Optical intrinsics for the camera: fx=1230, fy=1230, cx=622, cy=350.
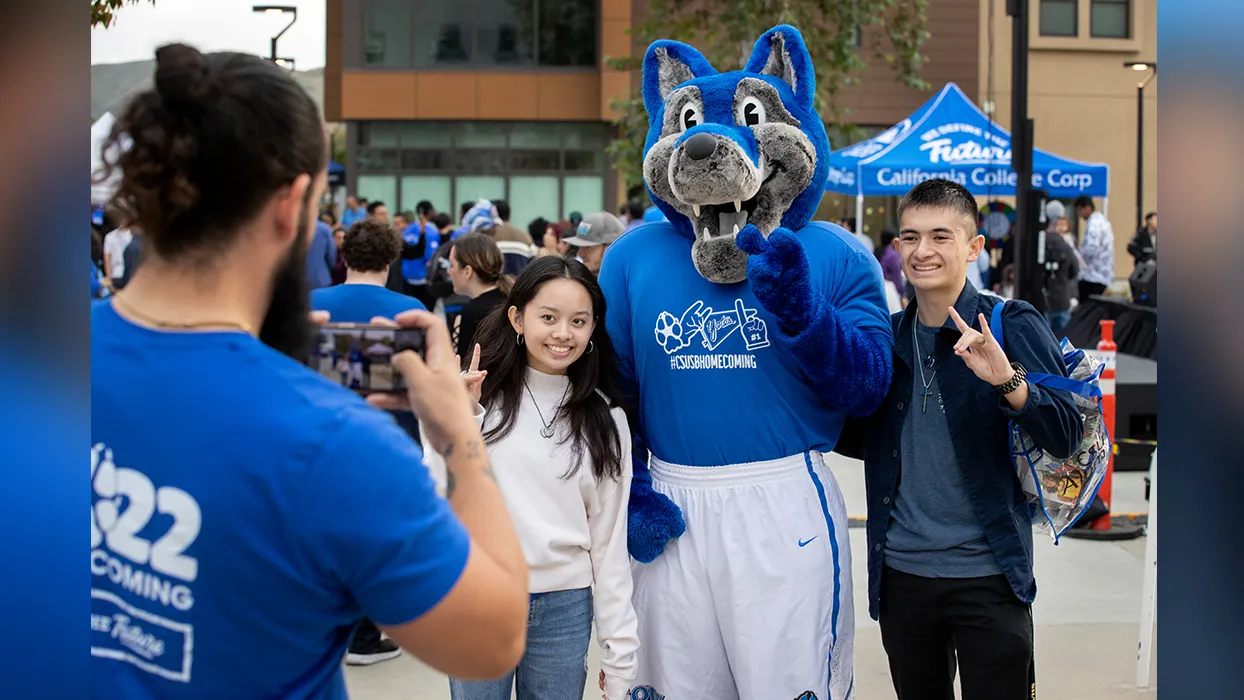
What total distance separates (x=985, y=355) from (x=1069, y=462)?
415 millimetres

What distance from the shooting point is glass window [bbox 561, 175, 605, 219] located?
93.1 ft

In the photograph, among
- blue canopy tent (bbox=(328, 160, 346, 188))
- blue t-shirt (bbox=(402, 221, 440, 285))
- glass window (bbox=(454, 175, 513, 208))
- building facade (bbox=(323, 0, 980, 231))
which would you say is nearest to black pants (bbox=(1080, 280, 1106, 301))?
blue t-shirt (bbox=(402, 221, 440, 285))

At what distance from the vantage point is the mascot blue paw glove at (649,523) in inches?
126

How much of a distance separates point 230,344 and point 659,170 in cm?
212

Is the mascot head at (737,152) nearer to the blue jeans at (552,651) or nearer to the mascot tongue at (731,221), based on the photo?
the mascot tongue at (731,221)

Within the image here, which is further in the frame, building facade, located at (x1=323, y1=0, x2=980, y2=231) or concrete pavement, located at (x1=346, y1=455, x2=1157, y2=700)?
building facade, located at (x1=323, y1=0, x2=980, y2=231)

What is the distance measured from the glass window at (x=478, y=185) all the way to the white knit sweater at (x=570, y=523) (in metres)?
25.7

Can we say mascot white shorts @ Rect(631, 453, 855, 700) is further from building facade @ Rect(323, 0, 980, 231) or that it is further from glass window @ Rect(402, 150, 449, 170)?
glass window @ Rect(402, 150, 449, 170)

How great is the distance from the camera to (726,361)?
10.6ft

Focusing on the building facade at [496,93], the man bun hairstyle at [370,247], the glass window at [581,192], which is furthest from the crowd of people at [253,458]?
the glass window at [581,192]

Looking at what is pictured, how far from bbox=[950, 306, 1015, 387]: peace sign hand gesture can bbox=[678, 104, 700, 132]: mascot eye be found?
2.99 ft

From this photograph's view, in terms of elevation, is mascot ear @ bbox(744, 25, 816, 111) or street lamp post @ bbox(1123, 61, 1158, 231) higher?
street lamp post @ bbox(1123, 61, 1158, 231)

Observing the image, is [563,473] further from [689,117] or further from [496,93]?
[496,93]

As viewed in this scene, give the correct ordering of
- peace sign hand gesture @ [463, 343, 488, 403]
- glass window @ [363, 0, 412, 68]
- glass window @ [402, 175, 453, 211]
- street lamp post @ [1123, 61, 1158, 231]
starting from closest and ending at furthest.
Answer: peace sign hand gesture @ [463, 343, 488, 403] < street lamp post @ [1123, 61, 1158, 231] < glass window @ [363, 0, 412, 68] < glass window @ [402, 175, 453, 211]
